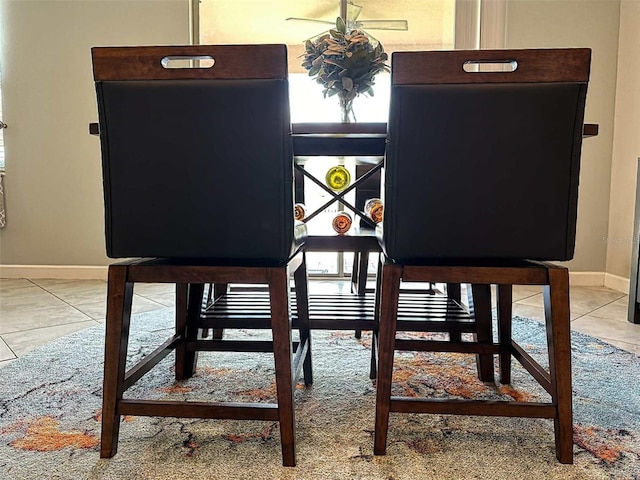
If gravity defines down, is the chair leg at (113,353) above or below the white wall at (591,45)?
below

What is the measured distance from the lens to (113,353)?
99 cm

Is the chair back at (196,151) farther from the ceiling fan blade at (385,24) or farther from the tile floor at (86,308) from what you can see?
the ceiling fan blade at (385,24)

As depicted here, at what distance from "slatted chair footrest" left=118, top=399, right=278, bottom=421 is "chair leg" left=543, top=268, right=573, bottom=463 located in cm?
60

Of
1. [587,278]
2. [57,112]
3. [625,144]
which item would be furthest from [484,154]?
[57,112]

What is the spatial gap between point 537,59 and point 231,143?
603 millimetres

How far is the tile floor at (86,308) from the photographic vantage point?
1914 mm

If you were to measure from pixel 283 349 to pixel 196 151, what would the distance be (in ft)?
1.45

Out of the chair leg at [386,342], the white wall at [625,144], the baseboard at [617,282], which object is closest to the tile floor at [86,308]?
the baseboard at [617,282]

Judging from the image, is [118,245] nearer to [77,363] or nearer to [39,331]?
[77,363]

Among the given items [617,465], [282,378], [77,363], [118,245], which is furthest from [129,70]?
[617,465]

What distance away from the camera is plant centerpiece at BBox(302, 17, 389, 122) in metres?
1.46

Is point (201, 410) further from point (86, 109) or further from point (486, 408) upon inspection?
point (86, 109)

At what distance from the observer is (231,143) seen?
0.91m

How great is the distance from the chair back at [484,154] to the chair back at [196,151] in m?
0.24
